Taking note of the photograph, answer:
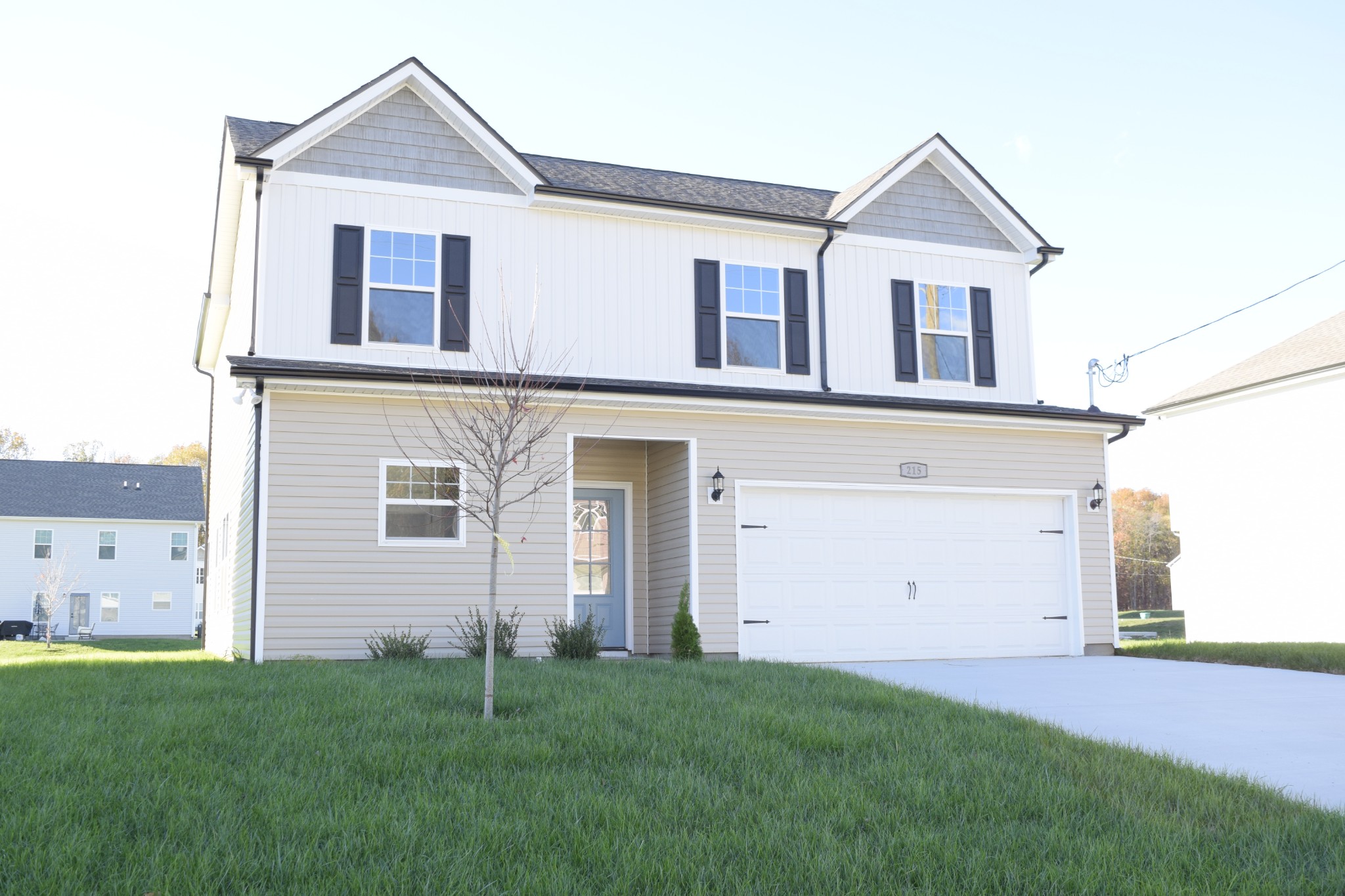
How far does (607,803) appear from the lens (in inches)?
190

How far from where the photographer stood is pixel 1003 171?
52.4ft

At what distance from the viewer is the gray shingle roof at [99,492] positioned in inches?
1511

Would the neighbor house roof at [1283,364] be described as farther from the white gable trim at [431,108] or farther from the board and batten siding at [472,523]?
the white gable trim at [431,108]

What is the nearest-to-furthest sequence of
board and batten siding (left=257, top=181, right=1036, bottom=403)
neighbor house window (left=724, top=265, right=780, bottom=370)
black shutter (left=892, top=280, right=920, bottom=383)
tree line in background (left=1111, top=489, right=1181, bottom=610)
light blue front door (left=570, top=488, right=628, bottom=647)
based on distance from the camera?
board and batten siding (left=257, top=181, right=1036, bottom=403)
neighbor house window (left=724, top=265, right=780, bottom=370)
light blue front door (left=570, top=488, right=628, bottom=647)
black shutter (left=892, top=280, right=920, bottom=383)
tree line in background (left=1111, top=489, right=1181, bottom=610)

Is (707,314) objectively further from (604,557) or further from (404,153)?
(404,153)

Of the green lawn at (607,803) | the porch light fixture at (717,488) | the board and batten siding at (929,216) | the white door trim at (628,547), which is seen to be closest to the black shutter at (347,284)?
the white door trim at (628,547)

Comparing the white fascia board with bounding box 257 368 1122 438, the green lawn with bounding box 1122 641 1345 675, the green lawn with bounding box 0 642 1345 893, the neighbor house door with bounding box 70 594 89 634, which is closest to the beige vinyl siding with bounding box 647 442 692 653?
the white fascia board with bounding box 257 368 1122 438

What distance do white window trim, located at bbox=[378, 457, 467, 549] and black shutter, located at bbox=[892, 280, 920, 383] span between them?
248 inches

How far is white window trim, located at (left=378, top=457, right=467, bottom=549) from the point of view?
11633 mm

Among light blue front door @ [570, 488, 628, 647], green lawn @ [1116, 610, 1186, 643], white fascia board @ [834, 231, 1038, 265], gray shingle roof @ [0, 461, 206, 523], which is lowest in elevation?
green lawn @ [1116, 610, 1186, 643]

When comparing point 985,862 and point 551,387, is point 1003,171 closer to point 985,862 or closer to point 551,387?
point 551,387

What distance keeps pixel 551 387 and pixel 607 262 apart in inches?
100

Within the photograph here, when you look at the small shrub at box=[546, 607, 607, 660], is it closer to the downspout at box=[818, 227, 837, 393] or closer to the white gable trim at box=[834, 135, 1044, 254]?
the downspout at box=[818, 227, 837, 393]

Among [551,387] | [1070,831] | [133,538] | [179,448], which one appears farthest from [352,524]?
[179,448]
